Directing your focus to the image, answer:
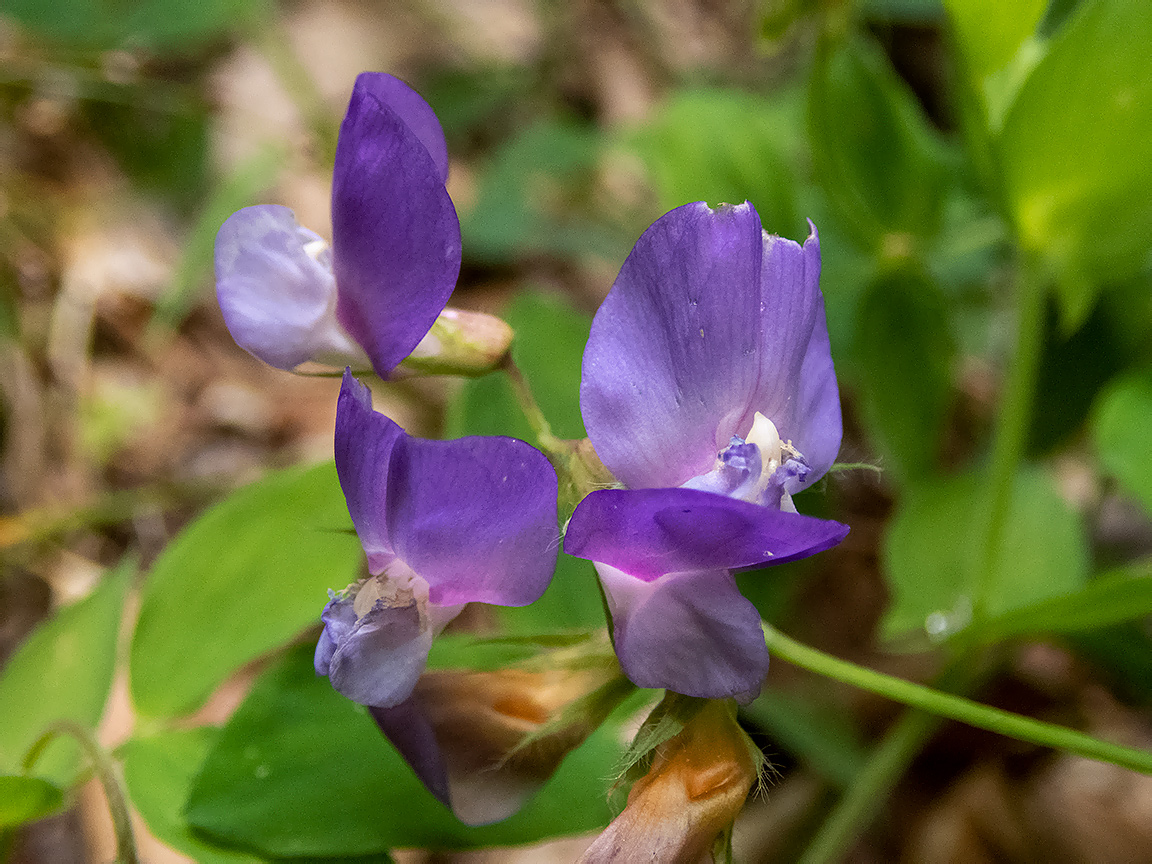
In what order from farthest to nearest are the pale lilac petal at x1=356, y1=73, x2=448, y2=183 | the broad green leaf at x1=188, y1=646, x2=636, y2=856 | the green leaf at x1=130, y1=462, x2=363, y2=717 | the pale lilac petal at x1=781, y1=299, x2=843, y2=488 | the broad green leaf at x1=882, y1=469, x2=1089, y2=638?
the broad green leaf at x1=882, y1=469, x2=1089, y2=638 < the green leaf at x1=130, y1=462, x2=363, y2=717 < the broad green leaf at x1=188, y1=646, x2=636, y2=856 < the pale lilac petal at x1=356, y1=73, x2=448, y2=183 < the pale lilac petal at x1=781, y1=299, x2=843, y2=488

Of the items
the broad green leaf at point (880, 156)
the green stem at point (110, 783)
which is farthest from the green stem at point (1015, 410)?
the green stem at point (110, 783)

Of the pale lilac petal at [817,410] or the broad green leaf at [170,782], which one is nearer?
the pale lilac petal at [817,410]

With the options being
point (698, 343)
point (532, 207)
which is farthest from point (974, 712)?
point (532, 207)

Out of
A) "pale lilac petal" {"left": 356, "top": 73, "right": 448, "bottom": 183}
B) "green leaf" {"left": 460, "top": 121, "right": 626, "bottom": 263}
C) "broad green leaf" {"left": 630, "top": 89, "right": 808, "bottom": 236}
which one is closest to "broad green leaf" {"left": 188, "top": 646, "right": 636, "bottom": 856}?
"pale lilac petal" {"left": 356, "top": 73, "right": 448, "bottom": 183}

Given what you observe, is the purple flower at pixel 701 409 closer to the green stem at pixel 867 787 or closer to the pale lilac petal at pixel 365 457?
the pale lilac petal at pixel 365 457

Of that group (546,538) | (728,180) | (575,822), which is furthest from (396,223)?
(728,180)

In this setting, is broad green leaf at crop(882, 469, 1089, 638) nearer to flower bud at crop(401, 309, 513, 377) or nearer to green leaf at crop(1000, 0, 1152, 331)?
green leaf at crop(1000, 0, 1152, 331)
